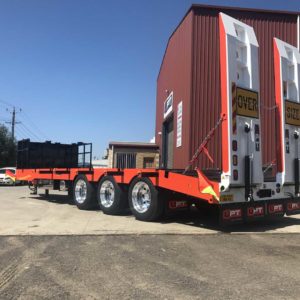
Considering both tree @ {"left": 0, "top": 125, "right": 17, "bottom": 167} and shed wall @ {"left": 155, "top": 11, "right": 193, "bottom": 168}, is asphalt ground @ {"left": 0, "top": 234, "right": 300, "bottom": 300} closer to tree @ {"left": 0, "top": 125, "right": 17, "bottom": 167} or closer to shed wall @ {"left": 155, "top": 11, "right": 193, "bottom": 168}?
shed wall @ {"left": 155, "top": 11, "right": 193, "bottom": 168}

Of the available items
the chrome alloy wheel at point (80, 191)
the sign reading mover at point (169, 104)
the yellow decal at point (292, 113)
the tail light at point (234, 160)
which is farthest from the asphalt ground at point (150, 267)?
the sign reading mover at point (169, 104)

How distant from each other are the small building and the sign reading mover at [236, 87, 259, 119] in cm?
2140

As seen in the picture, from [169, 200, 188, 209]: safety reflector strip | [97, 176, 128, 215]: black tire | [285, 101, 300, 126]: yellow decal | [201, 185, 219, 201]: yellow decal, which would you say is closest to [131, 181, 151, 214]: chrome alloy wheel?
[169, 200, 188, 209]: safety reflector strip

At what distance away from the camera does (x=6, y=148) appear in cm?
5028

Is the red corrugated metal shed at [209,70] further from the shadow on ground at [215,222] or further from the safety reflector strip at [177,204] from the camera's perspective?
the safety reflector strip at [177,204]

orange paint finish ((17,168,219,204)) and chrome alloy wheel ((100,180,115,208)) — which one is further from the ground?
orange paint finish ((17,168,219,204))

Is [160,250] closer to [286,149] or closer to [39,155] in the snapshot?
[286,149]

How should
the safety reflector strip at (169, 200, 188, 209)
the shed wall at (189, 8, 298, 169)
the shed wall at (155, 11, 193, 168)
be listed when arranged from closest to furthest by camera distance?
the safety reflector strip at (169, 200, 188, 209), the shed wall at (189, 8, 298, 169), the shed wall at (155, 11, 193, 168)

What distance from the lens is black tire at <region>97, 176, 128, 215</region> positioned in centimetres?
1145

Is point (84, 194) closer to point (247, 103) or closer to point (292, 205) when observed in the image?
point (292, 205)

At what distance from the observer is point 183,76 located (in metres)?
19.9

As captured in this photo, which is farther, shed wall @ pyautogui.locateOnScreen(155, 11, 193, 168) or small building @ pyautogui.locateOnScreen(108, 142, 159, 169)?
small building @ pyautogui.locateOnScreen(108, 142, 159, 169)

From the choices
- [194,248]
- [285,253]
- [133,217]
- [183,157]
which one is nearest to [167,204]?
[133,217]

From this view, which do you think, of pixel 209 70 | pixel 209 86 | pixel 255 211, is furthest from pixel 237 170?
pixel 209 70
